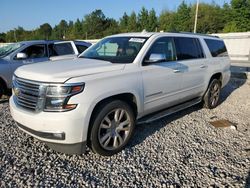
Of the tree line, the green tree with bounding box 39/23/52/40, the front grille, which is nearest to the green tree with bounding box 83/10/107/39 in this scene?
Answer: the tree line

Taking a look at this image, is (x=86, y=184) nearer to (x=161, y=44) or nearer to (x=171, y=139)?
(x=171, y=139)

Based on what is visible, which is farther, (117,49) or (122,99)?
(117,49)

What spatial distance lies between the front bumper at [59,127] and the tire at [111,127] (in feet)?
0.71

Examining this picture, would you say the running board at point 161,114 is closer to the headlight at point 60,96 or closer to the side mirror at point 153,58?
the side mirror at point 153,58

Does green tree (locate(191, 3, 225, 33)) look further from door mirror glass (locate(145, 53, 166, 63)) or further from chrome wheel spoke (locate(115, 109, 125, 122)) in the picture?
chrome wheel spoke (locate(115, 109, 125, 122))

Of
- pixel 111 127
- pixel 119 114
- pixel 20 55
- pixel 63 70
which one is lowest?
pixel 111 127

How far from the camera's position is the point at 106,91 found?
10.8 feet

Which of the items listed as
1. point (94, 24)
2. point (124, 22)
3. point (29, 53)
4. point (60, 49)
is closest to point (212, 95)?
point (60, 49)

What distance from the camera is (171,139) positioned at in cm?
423

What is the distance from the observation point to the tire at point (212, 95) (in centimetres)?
583

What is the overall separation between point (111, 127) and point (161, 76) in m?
1.28

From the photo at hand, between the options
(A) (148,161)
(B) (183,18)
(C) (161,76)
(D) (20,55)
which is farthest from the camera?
(B) (183,18)

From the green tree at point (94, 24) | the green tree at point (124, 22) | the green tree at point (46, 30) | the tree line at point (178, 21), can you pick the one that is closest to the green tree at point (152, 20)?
the tree line at point (178, 21)

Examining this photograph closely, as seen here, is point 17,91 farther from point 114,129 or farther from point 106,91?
point 114,129
